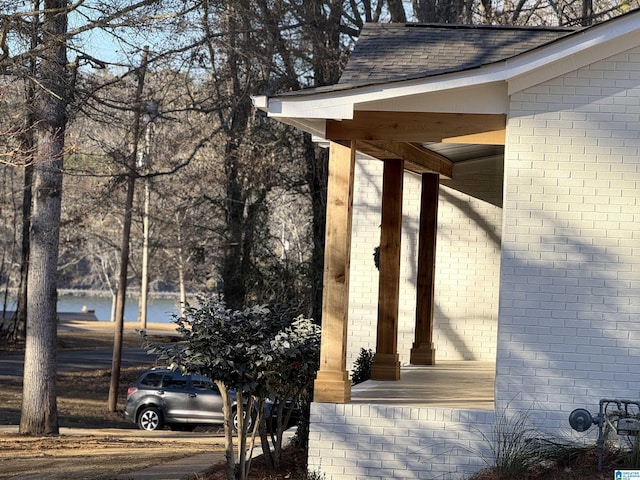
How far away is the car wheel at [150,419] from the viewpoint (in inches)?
835

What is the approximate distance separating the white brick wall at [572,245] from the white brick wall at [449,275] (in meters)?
5.80

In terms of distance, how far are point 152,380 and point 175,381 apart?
541 mm

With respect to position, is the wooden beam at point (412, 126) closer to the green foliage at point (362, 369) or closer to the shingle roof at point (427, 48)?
the shingle roof at point (427, 48)

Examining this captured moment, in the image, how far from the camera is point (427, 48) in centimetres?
1100

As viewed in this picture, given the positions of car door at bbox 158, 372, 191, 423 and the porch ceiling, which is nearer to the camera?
the porch ceiling

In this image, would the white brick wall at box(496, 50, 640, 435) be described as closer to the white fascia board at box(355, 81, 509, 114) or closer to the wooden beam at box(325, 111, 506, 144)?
the white fascia board at box(355, 81, 509, 114)

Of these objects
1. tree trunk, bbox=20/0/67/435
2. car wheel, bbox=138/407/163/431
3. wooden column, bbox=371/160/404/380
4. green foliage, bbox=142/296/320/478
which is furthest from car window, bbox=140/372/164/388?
green foliage, bbox=142/296/320/478

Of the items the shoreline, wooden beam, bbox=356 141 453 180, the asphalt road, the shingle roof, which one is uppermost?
the shingle roof

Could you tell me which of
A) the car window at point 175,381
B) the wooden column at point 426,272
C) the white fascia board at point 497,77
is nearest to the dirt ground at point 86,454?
the wooden column at point 426,272

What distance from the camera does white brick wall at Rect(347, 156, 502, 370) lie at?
15.0m

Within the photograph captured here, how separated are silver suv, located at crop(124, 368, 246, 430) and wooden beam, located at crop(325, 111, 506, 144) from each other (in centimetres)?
1230

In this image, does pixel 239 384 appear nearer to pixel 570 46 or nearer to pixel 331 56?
pixel 570 46

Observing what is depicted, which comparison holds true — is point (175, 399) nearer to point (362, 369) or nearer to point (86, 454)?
point (86, 454)

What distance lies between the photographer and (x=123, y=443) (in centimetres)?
1527
